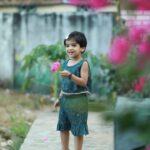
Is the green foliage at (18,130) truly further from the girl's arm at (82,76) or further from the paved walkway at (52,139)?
the girl's arm at (82,76)

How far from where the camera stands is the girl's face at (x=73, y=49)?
418 centimetres

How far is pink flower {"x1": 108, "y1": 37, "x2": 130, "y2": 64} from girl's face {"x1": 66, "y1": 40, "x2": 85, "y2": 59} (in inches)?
127

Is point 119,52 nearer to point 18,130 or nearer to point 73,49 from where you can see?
point 73,49

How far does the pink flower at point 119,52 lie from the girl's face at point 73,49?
322 cm

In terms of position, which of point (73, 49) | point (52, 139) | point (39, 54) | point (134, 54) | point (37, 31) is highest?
point (134, 54)

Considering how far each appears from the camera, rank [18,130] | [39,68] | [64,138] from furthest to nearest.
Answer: [39,68], [18,130], [64,138]

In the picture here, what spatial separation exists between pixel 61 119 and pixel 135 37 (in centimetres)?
343

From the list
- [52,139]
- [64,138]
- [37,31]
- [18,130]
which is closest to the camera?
[64,138]

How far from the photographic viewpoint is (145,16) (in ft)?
3.38

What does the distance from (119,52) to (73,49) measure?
128 inches

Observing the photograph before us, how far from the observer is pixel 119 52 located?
3.08 ft

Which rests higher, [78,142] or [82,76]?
[82,76]

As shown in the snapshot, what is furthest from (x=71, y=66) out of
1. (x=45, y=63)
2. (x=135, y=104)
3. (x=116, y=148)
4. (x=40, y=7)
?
(x=40, y=7)

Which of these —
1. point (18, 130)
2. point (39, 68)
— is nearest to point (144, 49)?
point (18, 130)
